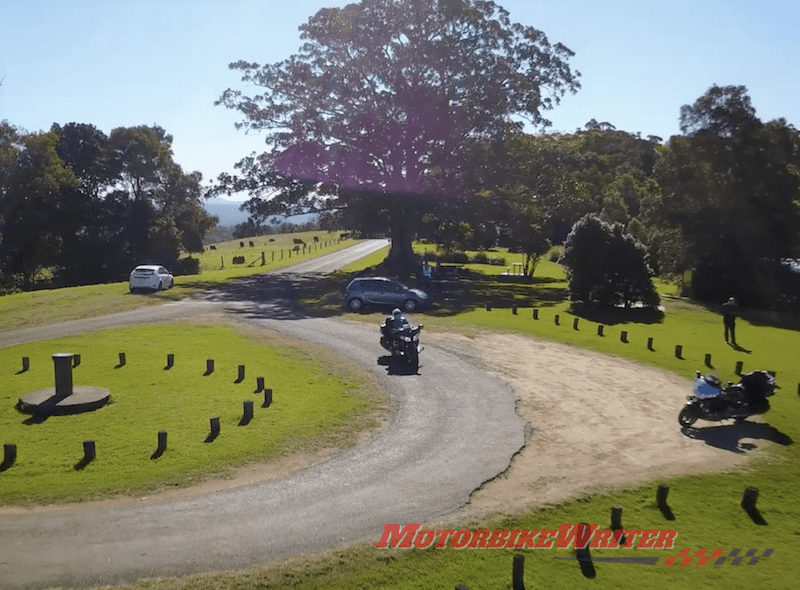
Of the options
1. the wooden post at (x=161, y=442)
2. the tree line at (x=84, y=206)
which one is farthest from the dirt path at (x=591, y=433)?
the tree line at (x=84, y=206)

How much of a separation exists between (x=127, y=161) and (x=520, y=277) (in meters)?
40.0

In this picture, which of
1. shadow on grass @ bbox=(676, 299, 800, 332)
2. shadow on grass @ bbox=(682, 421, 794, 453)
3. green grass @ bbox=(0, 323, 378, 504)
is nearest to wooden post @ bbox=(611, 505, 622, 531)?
shadow on grass @ bbox=(682, 421, 794, 453)

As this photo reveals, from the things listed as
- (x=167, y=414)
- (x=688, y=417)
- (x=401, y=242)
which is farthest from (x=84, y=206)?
(x=688, y=417)

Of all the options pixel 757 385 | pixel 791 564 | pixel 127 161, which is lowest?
pixel 791 564

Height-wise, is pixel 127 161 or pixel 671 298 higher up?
pixel 127 161

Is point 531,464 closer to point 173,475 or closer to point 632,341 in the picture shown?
point 173,475

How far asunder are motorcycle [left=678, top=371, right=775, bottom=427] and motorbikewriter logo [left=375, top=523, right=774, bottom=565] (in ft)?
20.2

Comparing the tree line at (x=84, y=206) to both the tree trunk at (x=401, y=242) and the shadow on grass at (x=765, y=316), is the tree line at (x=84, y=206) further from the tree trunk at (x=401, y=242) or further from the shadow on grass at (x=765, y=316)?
the shadow on grass at (x=765, y=316)

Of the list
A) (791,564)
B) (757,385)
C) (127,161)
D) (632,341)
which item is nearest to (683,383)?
(757,385)

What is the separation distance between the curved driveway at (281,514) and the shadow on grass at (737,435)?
4.57 meters

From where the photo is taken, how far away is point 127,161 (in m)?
60.8

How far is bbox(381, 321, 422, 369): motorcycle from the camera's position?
21.6 m

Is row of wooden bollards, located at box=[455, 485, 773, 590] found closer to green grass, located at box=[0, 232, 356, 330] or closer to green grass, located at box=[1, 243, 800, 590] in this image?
green grass, located at box=[1, 243, 800, 590]

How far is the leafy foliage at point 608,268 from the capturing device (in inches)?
1471
